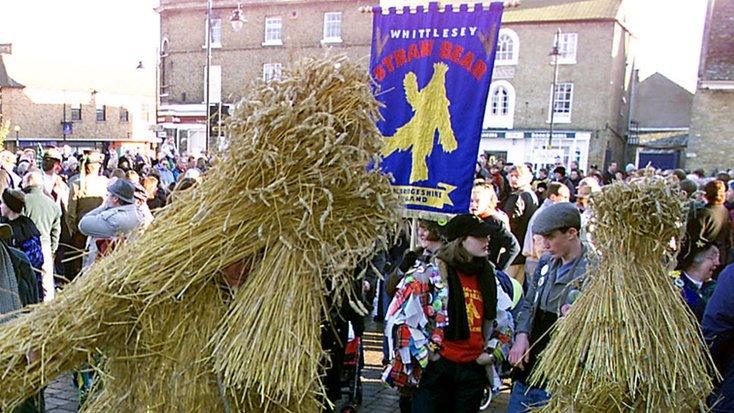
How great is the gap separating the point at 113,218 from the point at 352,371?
222 cm

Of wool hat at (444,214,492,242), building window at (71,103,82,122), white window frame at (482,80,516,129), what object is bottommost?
wool hat at (444,214,492,242)

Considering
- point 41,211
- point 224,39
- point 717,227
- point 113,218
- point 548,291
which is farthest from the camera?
point 224,39

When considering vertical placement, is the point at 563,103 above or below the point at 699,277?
above

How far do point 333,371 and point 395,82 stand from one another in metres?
2.22

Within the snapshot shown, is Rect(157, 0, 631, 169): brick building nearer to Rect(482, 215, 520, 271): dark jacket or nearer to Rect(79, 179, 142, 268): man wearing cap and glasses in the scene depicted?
Rect(482, 215, 520, 271): dark jacket

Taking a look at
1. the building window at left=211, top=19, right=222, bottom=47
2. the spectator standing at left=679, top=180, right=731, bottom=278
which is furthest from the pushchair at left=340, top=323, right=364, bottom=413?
the building window at left=211, top=19, right=222, bottom=47

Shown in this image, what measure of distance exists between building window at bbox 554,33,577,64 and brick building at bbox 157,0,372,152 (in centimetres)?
964

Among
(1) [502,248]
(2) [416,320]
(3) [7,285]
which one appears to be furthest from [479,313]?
(3) [7,285]

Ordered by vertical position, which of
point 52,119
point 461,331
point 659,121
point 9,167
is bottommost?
point 461,331

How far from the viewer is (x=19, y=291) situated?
3461mm

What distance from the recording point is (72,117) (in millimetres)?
39906

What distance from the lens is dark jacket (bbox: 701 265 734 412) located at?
3.07m

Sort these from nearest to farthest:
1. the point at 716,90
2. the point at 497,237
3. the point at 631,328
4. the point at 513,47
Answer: the point at 631,328 < the point at 497,237 < the point at 716,90 < the point at 513,47

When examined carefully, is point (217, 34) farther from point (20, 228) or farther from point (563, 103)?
point (20, 228)
